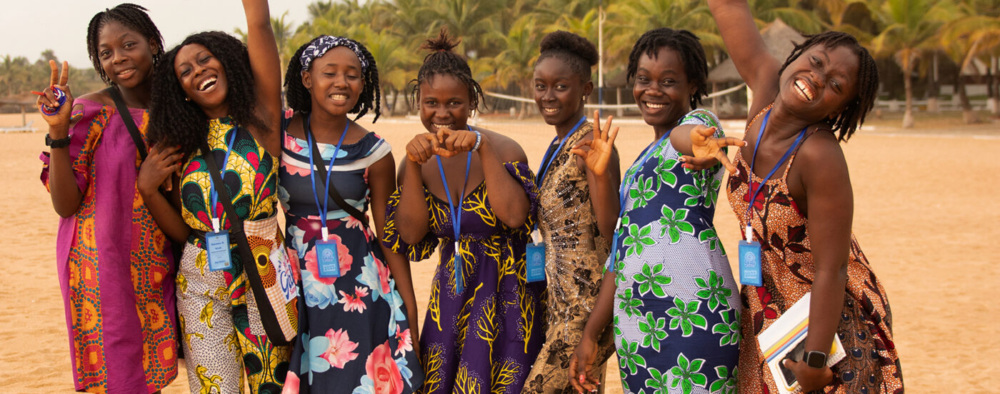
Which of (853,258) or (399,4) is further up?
(399,4)

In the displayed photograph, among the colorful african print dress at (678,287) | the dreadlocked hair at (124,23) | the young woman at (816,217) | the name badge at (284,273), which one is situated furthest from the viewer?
the dreadlocked hair at (124,23)

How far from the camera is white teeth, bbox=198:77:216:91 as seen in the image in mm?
3021

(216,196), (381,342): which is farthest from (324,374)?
(216,196)

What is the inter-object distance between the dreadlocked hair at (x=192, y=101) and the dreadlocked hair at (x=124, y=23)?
0.17m

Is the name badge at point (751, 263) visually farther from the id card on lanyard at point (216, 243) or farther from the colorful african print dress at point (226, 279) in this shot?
the id card on lanyard at point (216, 243)

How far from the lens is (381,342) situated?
10.3 ft

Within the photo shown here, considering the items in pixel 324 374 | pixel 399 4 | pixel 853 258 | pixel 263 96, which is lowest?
pixel 324 374

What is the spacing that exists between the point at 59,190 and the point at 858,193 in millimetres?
12321

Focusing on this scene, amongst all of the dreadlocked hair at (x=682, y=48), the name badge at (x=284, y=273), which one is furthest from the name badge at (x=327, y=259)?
the dreadlocked hair at (x=682, y=48)

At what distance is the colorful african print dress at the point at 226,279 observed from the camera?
2.95m

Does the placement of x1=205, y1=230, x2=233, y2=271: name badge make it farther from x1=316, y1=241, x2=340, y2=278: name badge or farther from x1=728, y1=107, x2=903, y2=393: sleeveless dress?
x1=728, y1=107, x2=903, y2=393: sleeveless dress

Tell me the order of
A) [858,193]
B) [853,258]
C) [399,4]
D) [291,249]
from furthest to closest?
[399,4] → [858,193] → [291,249] → [853,258]

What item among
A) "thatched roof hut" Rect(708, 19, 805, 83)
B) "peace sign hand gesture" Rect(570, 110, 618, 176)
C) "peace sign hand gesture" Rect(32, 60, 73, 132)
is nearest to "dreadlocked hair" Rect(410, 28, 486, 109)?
"peace sign hand gesture" Rect(570, 110, 618, 176)

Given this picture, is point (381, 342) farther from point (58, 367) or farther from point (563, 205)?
point (58, 367)
